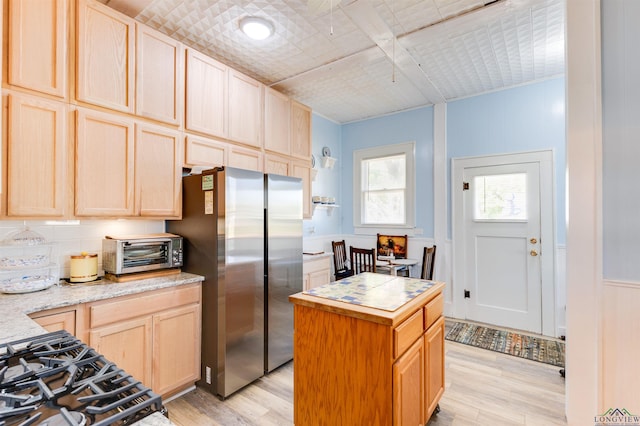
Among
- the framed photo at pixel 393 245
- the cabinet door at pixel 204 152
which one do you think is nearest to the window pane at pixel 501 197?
the framed photo at pixel 393 245

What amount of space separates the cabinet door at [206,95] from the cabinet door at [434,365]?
239 cm

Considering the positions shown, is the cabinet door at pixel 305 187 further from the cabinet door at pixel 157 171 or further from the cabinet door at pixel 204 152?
the cabinet door at pixel 157 171

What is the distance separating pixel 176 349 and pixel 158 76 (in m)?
2.11

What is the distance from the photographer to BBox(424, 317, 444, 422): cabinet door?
1.89 m

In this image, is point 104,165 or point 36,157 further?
point 104,165

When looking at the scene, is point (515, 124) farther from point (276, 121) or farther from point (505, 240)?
point (276, 121)

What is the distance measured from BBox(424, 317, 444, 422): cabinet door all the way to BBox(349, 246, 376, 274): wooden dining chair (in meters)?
1.66

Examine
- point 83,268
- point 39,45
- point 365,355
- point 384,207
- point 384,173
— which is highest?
point 39,45

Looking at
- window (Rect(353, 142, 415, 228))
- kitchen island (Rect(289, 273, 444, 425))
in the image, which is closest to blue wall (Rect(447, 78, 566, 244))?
window (Rect(353, 142, 415, 228))

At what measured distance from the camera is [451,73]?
3.45 m

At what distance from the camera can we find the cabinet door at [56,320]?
1.67m

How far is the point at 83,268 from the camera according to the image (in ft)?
7.22

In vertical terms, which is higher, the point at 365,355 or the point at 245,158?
the point at 245,158

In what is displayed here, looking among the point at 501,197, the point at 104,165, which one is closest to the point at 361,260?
the point at 501,197
